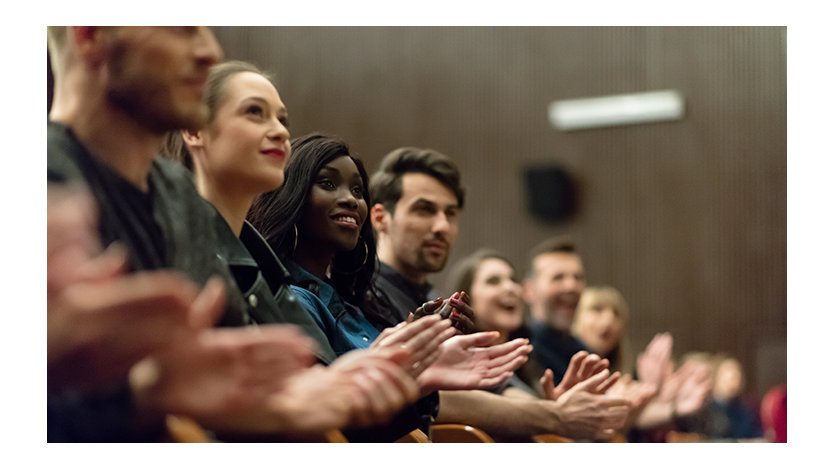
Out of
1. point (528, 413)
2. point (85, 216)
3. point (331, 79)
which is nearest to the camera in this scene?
point (85, 216)

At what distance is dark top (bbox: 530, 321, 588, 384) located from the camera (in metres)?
4.02

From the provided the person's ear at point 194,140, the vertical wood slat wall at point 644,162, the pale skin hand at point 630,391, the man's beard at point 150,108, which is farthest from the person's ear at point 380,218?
the vertical wood slat wall at point 644,162

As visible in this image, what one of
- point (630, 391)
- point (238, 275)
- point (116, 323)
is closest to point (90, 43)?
point (238, 275)

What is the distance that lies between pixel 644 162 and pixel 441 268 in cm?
512

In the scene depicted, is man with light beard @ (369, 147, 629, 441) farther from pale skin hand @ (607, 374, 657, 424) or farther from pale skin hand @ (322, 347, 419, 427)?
pale skin hand @ (322, 347, 419, 427)

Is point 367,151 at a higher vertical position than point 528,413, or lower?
higher

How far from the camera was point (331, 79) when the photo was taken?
455 cm

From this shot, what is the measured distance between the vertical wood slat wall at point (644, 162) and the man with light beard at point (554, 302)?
199cm

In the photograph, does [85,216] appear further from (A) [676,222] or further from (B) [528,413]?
(A) [676,222]

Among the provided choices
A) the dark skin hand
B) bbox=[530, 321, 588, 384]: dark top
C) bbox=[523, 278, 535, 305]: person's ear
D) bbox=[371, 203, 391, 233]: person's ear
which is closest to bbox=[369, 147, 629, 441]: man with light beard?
bbox=[371, 203, 391, 233]: person's ear

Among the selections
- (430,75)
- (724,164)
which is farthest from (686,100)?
(430,75)

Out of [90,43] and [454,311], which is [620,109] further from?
[90,43]
